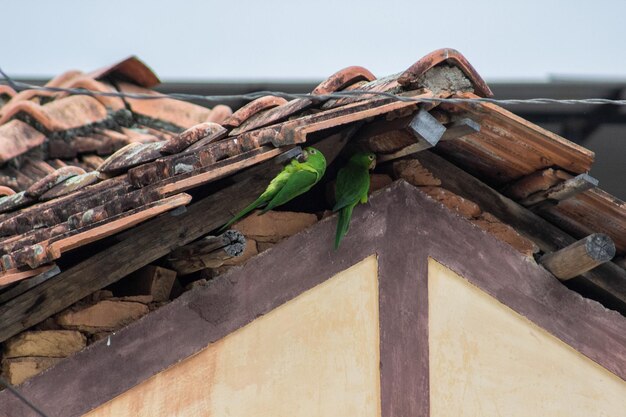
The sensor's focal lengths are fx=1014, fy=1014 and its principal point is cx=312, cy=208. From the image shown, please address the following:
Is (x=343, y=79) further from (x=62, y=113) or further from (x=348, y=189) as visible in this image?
(x=62, y=113)

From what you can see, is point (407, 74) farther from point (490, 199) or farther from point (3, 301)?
point (3, 301)

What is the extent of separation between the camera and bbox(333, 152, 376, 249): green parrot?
4289 millimetres

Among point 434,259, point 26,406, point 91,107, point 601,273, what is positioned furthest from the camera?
point 91,107

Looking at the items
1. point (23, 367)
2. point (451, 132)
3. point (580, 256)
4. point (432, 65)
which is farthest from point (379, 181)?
point (23, 367)

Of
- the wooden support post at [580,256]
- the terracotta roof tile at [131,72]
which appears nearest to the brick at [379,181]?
the wooden support post at [580,256]

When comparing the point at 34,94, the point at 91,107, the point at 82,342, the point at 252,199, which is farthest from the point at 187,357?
the point at 34,94

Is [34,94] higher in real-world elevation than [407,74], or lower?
lower

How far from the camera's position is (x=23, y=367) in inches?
155

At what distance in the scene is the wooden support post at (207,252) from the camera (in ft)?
13.7

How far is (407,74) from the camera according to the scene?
4.10m

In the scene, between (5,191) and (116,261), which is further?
(5,191)

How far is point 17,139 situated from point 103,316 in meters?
2.94

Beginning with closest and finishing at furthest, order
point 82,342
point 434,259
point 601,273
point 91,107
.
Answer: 1. point 82,342
2. point 434,259
3. point 601,273
4. point 91,107

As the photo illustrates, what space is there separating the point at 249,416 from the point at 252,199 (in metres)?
0.89
